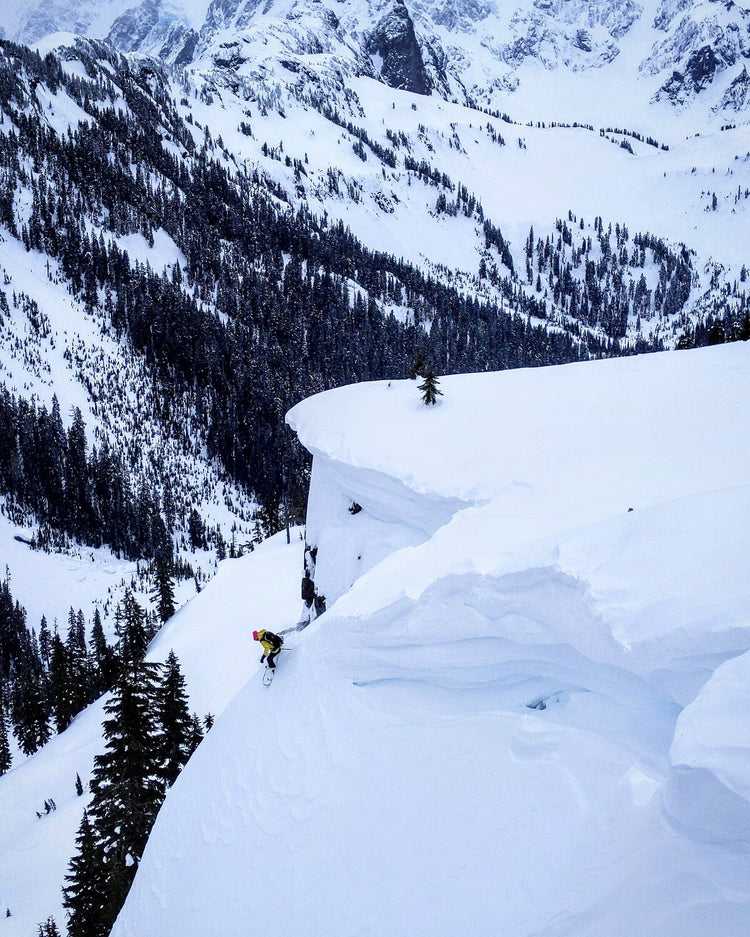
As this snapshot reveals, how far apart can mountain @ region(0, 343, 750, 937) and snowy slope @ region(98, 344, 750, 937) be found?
22mm

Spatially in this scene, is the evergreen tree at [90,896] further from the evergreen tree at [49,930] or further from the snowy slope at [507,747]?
the snowy slope at [507,747]

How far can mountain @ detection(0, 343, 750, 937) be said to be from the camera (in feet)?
12.0

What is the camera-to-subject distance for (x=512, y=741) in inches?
211

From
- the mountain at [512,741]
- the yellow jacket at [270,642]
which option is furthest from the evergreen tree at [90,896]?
the yellow jacket at [270,642]

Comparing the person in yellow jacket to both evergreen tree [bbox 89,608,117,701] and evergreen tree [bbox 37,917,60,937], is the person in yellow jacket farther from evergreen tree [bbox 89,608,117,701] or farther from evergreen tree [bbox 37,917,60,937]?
evergreen tree [bbox 89,608,117,701]

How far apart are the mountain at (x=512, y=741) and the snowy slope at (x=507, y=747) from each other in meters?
0.02

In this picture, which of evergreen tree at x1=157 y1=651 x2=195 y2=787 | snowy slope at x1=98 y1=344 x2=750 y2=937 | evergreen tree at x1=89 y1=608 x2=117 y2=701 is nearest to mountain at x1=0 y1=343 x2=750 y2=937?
snowy slope at x1=98 y1=344 x2=750 y2=937

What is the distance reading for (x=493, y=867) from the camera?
4.71 meters

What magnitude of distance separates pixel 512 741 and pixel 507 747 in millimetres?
79

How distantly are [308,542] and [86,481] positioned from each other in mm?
89086

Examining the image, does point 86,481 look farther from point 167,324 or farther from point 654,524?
point 654,524

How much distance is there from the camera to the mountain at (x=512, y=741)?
144 inches

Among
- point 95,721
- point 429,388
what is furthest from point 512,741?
point 95,721

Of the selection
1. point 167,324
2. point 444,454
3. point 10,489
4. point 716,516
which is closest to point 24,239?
point 167,324
